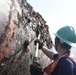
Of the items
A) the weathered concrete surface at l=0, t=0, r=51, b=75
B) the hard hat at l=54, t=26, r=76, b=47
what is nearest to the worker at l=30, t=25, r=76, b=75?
the hard hat at l=54, t=26, r=76, b=47

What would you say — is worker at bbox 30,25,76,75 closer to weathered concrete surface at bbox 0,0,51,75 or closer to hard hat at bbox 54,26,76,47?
hard hat at bbox 54,26,76,47

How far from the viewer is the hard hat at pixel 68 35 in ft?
15.4

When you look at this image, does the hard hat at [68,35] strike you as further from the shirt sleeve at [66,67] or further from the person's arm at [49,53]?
the person's arm at [49,53]

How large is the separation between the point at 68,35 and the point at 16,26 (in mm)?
1193

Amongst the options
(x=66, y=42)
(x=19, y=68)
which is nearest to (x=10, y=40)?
(x=19, y=68)

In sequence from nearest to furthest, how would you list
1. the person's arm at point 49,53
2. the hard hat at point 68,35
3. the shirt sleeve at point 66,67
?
the shirt sleeve at point 66,67, the hard hat at point 68,35, the person's arm at point 49,53

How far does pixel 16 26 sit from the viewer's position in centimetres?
515

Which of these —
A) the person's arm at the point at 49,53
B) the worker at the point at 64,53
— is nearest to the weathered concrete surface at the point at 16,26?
the person's arm at the point at 49,53

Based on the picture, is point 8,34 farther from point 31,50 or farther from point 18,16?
point 31,50

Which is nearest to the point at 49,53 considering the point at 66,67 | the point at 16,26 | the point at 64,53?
the point at 16,26

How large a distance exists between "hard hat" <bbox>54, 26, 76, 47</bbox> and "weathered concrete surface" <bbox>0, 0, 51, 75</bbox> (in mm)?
935

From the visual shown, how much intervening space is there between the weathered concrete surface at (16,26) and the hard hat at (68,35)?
3.07 ft

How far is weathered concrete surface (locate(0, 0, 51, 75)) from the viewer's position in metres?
4.82

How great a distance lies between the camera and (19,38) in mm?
5246
